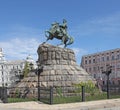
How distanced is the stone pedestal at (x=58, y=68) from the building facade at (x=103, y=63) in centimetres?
5811

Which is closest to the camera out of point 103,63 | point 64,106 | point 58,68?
point 64,106

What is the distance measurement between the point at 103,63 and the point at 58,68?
65917mm

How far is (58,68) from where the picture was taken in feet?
91.6

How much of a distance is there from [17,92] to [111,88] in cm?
774

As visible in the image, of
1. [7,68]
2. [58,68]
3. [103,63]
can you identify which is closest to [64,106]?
[58,68]

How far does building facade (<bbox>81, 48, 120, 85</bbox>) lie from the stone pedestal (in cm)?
5811

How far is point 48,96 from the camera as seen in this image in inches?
835

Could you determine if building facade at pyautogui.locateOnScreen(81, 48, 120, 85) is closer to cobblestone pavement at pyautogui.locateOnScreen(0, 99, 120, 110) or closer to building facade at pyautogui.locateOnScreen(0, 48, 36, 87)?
building facade at pyautogui.locateOnScreen(0, 48, 36, 87)

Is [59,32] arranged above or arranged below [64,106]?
above

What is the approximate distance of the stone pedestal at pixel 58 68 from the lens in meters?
26.7

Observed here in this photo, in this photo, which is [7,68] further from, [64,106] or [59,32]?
[64,106]

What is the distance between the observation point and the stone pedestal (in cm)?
2665

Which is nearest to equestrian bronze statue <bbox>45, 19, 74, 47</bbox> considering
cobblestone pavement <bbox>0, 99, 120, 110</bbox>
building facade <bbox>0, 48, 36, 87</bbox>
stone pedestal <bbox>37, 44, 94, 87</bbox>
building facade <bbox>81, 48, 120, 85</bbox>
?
stone pedestal <bbox>37, 44, 94, 87</bbox>

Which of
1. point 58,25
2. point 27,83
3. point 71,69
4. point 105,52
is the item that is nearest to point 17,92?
point 27,83
